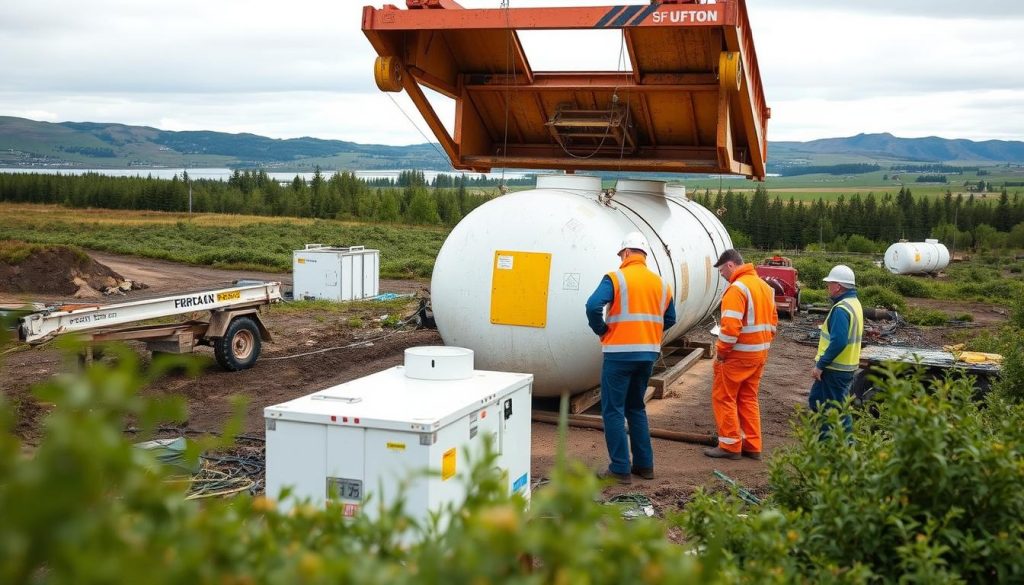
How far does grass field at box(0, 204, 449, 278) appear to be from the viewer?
34906mm

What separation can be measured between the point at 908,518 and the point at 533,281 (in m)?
6.25

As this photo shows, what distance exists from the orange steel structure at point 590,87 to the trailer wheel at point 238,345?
3735 millimetres

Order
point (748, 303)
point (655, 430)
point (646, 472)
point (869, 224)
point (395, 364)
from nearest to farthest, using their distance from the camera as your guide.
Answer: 1. point (646, 472)
2. point (748, 303)
3. point (655, 430)
4. point (395, 364)
5. point (869, 224)

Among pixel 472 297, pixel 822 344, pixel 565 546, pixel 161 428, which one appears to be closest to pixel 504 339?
pixel 472 297

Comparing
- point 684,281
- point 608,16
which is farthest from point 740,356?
point 608,16

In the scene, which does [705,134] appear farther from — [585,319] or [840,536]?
[840,536]

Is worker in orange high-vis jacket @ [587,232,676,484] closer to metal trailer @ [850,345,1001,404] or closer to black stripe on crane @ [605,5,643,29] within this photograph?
metal trailer @ [850,345,1001,404]

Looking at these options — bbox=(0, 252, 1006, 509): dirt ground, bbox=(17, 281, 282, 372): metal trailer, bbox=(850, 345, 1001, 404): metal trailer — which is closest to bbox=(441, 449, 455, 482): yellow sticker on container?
bbox=(0, 252, 1006, 509): dirt ground

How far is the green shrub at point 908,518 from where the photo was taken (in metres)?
3.60

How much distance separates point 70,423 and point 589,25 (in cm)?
842

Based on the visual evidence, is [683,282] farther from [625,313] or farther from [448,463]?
[448,463]

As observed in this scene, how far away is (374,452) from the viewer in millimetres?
5727

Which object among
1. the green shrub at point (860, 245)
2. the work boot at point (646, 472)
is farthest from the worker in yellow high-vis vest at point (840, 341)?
the green shrub at point (860, 245)

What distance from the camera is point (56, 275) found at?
1030 inches
